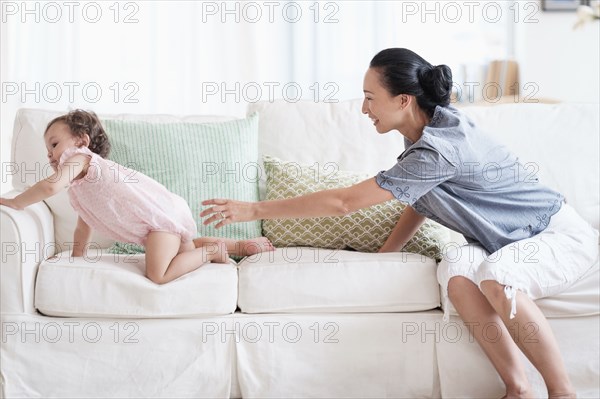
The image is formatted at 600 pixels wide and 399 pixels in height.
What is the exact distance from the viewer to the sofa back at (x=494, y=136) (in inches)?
105

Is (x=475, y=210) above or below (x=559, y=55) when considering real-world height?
below

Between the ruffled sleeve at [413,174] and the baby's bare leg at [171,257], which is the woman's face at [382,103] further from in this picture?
the baby's bare leg at [171,257]

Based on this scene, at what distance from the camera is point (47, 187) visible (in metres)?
2.18

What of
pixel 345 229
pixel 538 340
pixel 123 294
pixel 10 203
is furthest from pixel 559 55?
pixel 10 203

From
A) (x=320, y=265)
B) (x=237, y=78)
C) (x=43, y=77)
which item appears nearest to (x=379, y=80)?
(x=320, y=265)

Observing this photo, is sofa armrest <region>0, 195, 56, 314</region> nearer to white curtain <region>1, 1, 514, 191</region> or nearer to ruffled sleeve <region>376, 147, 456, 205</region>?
ruffled sleeve <region>376, 147, 456, 205</region>

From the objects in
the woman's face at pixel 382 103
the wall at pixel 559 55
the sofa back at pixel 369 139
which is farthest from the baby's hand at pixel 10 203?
the wall at pixel 559 55

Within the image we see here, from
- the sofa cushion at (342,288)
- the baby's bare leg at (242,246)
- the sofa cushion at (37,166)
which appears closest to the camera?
the sofa cushion at (342,288)

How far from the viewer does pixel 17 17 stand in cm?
414

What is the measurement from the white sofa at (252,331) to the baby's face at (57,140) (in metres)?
0.20

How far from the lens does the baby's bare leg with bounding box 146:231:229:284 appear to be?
2.21m

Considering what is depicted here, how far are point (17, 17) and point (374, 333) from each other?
2919 millimetres

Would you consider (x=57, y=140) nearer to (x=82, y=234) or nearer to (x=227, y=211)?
(x=82, y=234)

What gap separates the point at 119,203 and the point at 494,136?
51.5 inches
